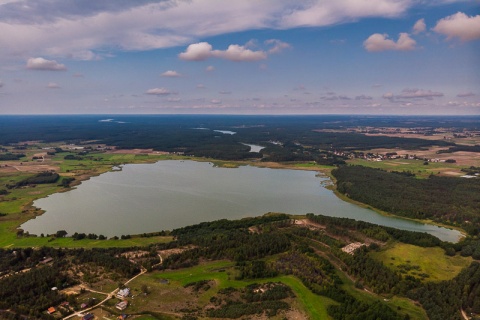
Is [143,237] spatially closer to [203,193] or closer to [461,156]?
[203,193]

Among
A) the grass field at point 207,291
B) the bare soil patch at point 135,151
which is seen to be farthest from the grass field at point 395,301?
the bare soil patch at point 135,151

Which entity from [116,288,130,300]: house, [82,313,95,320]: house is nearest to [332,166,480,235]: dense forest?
[116,288,130,300]: house

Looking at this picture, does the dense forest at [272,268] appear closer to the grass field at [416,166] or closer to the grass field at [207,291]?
the grass field at [207,291]

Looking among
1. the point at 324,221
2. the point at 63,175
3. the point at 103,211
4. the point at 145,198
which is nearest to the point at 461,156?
the point at 324,221

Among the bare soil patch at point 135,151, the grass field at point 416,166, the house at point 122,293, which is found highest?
the bare soil patch at point 135,151

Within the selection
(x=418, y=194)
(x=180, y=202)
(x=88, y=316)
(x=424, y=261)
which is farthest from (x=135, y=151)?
(x=424, y=261)

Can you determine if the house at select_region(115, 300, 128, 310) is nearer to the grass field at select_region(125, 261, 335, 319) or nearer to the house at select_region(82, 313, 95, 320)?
the grass field at select_region(125, 261, 335, 319)
